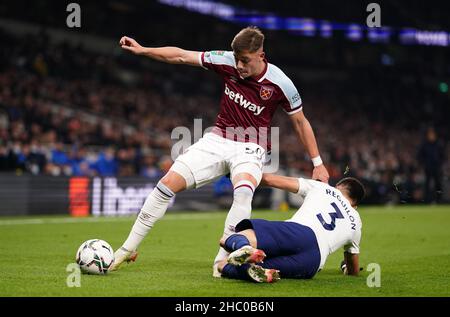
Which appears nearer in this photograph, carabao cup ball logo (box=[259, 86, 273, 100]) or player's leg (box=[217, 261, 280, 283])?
player's leg (box=[217, 261, 280, 283])

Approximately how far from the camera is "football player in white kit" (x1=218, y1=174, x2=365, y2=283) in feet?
23.1

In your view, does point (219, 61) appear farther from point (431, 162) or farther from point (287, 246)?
point (431, 162)

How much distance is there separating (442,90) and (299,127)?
121ft

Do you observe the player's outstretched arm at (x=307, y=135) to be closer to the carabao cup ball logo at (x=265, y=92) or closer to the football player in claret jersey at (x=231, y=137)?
the football player in claret jersey at (x=231, y=137)

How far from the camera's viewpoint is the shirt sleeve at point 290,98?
26.6 feet

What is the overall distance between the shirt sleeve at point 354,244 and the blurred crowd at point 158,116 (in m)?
6.06

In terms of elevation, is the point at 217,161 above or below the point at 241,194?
above

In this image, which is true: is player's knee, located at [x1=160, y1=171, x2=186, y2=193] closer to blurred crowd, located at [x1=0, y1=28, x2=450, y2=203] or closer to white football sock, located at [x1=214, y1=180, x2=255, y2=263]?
white football sock, located at [x1=214, y1=180, x2=255, y2=263]

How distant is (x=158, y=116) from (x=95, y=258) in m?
22.6

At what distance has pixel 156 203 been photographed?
8000 mm

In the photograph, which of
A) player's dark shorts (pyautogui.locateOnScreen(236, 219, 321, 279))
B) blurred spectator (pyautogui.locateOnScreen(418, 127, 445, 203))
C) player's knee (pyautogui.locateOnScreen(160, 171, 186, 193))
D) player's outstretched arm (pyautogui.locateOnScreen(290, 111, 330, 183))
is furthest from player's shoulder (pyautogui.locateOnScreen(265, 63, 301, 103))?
blurred spectator (pyautogui.locateOnScreen(418, 127, 445, 203))

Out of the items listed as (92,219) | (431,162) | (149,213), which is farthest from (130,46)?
(431,162)

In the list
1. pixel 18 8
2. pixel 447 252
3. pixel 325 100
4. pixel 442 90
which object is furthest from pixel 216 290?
pixel 442 90
